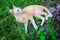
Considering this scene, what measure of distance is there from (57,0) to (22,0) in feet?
1.01

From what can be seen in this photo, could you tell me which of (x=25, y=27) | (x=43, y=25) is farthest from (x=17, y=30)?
(x=43, y=25)

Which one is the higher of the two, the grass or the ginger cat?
the ginger cat

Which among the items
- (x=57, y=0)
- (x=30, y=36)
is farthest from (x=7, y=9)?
(x=57, y=0)

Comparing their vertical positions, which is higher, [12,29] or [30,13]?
[30,13]

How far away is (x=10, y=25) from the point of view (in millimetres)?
2141

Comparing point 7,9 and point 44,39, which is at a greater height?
point 7,9

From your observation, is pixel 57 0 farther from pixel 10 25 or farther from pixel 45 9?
pixel 10 25

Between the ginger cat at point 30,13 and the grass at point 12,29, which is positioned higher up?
the ginger cat at point 30,13

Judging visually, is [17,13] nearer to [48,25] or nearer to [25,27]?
[25,27]

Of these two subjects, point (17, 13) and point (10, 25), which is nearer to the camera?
point (17, 13)

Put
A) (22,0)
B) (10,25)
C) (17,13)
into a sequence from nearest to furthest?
(17,13) < (10,25) < (22,0)

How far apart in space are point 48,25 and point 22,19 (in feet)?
0.73

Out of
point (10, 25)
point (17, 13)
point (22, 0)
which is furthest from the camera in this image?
point (22, 0)

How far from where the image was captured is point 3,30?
211 centimetres
